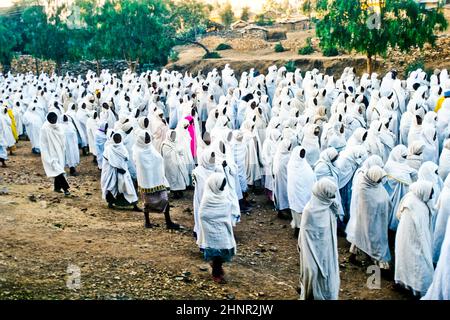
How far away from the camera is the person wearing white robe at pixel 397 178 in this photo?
720cm

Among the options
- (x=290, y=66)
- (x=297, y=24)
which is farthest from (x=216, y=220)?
(x=297, y=24)

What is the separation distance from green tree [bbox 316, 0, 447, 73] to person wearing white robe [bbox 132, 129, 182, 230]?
12.0 metres

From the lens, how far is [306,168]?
798cm

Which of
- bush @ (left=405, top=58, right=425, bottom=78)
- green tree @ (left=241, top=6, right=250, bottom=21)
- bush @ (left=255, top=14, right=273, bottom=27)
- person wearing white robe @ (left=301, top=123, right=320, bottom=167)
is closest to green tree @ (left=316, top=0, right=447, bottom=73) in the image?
bush @ (left=405, top=58, right=425, bottom=78)

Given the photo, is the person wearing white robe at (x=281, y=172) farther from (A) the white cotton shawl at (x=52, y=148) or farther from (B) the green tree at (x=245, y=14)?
(B) the green tree at (x=245, y=14)

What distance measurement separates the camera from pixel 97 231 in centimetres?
795

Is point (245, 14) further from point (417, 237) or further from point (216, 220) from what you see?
point (417, 237)

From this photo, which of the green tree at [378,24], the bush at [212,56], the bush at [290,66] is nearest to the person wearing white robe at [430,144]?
the green tree at [378,24]

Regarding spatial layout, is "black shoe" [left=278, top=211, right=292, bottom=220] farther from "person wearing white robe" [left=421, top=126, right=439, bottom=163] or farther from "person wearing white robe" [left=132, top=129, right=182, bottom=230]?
"person wearing white robe" [left=421, top=126, right=439, bottom=163]

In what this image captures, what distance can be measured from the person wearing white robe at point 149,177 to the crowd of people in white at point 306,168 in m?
0.02

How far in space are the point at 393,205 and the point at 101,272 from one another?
3.89 m

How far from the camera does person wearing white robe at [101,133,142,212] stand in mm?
8953
